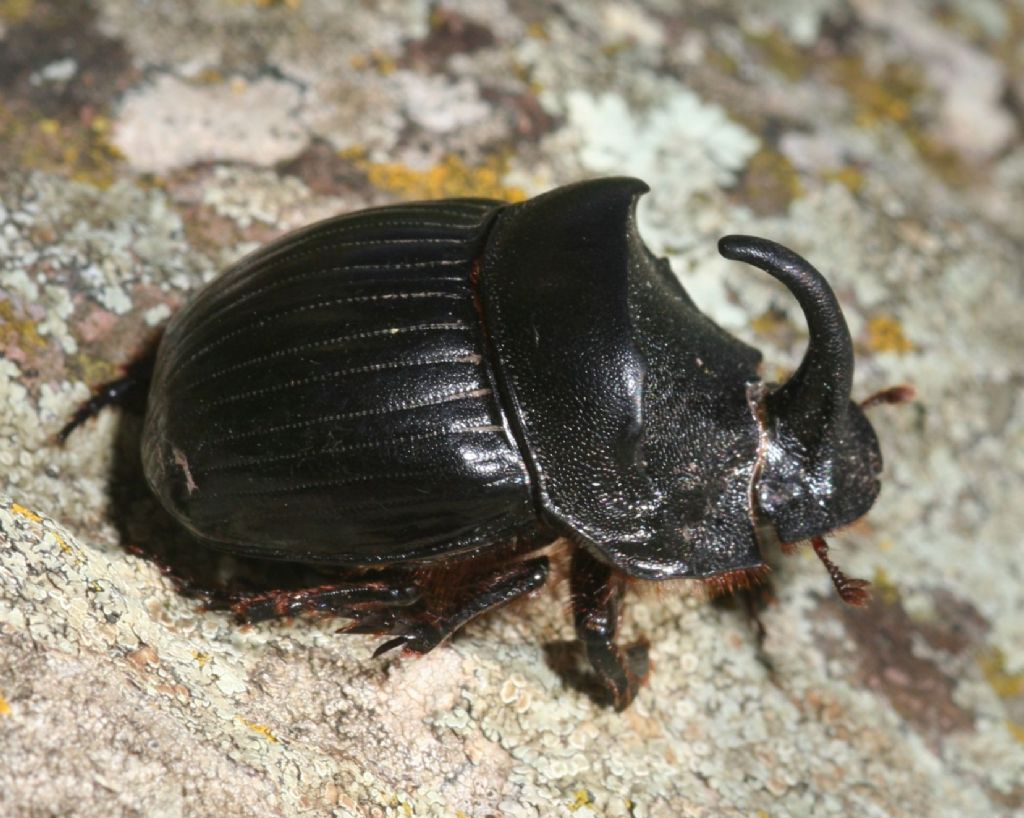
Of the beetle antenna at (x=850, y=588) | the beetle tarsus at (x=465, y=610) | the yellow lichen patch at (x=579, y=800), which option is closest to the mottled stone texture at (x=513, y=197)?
the yellow lichen patch at (x=579, y=800)

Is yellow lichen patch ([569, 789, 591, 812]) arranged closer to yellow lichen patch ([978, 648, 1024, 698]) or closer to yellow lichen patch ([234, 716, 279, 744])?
yellow lichen patch ([234, 716, 279, 744])

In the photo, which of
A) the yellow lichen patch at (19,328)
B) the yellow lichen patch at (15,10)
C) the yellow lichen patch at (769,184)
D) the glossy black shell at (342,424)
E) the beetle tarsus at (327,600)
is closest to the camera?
the glossy black shell at (342,424)

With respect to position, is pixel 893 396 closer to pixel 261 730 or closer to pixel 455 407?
pixel 455 407

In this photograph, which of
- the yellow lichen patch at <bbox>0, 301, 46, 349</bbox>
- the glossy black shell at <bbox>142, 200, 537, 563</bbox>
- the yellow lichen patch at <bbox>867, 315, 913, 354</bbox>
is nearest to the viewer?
the glossy black shell at <bbox>142, 200, 537, 563</bbox>

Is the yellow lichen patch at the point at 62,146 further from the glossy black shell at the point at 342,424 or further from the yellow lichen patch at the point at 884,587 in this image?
the yellow lichen patch at the point at 884,587

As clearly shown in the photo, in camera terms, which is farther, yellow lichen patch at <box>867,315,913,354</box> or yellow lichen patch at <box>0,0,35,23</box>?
yellow lichen patch at <box>867,315,913,354</box>

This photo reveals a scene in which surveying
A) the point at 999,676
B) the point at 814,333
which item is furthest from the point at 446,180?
the point at 999,676

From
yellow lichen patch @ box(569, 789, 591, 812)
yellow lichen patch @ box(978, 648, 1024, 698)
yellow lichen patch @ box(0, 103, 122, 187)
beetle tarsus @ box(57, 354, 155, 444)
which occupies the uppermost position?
yellow lichen patch @ box(0, 103, 122, 187)

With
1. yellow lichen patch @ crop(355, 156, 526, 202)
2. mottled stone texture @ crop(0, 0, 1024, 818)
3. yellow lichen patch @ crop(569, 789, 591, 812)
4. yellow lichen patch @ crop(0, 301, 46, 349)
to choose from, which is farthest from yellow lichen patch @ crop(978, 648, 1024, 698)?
yellow lichen patch @ crop(0, 301, 46, 349)
